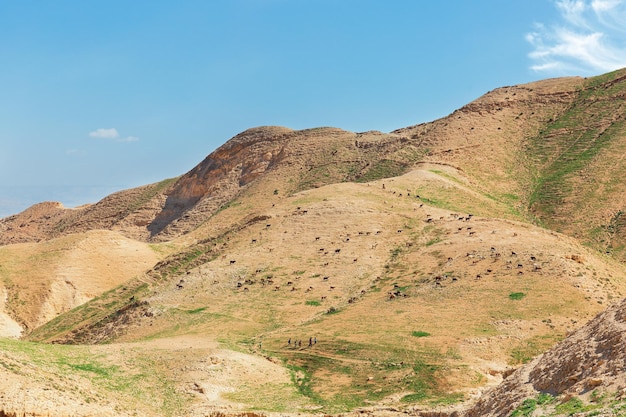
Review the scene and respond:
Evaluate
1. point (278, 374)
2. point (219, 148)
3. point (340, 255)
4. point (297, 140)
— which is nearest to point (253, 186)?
point (297, 140)

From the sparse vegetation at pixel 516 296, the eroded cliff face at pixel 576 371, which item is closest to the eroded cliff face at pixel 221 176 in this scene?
the sparse vegetation at pixel 516 296

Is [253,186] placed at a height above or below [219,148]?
below

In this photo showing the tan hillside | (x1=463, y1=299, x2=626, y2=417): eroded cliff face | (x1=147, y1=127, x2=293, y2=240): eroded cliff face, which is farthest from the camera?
(x1=147, y1=127, x2=293, y2=240): eroded cliff face

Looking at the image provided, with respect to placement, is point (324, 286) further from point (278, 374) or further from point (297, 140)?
point (297, 140)

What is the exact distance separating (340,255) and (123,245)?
2691 cm

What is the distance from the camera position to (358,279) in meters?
39.8

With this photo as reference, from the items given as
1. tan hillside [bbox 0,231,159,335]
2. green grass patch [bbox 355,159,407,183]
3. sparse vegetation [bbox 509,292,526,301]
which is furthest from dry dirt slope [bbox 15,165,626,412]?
green grass patch [bbox 355,159,407,183]

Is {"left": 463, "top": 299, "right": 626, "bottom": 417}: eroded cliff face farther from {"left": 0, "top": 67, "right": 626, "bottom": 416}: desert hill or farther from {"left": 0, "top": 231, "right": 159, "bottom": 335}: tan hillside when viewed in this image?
{"left": 0, "top": 231, "right": 159, "bottom": 335}: tan hillside

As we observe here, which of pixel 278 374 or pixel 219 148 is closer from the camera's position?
pixel 278 374

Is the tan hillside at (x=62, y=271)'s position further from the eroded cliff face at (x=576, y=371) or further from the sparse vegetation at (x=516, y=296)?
the eroded cliff face at (x=576, y=371)

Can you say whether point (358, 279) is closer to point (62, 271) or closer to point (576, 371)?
point (576, 371)

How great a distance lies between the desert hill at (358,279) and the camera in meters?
25.5

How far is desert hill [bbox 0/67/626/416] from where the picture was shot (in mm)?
25469

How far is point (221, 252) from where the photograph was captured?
47.7 m
